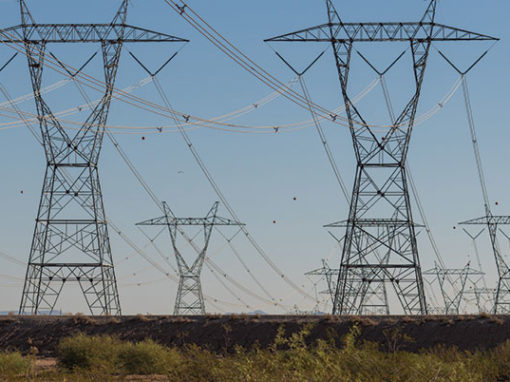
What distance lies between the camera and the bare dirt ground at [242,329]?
37062 mm

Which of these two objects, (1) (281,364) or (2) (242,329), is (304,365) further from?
(2) (242,329)

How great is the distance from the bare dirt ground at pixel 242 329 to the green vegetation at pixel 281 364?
17.7 feet

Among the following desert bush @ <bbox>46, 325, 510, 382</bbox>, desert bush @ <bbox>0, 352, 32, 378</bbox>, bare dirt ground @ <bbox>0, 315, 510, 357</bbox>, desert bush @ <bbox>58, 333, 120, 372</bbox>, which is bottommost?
desert bush @ <bbox>46, 325, 510, 382</bbox>

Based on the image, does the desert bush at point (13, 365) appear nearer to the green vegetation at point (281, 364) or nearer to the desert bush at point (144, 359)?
the green vegetation at point (281, 364)

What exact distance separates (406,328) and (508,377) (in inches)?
569

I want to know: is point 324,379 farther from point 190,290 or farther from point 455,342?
point 190,290

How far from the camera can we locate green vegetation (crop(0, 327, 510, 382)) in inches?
717

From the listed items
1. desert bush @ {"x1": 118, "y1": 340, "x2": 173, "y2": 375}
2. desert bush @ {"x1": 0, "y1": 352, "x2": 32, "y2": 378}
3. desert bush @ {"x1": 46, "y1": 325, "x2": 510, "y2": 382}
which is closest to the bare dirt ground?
desert bush @ {"x1": 118, "y1": 340, "x2": 173, "y2": 375}

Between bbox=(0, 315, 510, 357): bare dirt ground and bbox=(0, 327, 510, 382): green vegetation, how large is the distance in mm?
5401

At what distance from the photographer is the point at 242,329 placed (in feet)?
136

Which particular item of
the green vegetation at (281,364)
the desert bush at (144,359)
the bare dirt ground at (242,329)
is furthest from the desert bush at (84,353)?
the bare dirt ground at (242,329)

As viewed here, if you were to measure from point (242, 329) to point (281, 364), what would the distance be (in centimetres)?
2206

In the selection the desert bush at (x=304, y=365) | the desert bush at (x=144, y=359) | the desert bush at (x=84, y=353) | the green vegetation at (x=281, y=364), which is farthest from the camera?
the desert bush at (x=84, y=353)

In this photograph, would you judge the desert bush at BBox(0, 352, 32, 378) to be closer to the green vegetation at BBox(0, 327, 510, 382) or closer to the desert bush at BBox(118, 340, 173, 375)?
the green vegetation at BBox(0, 327, 510, 382)
